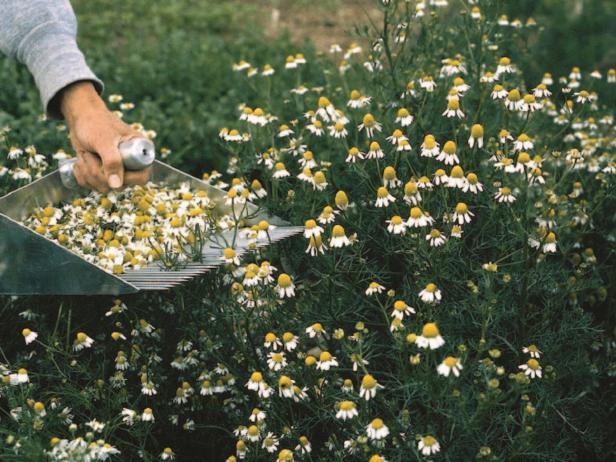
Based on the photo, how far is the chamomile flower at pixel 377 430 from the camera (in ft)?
6.22

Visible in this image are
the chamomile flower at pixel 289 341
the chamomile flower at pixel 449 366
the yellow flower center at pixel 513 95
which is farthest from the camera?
the yellow flower center at pixel 513 95

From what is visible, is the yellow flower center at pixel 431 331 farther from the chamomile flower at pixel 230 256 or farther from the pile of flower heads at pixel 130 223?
the pile of flower heads at pixel 130 223

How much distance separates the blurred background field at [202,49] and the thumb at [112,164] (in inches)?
44.2

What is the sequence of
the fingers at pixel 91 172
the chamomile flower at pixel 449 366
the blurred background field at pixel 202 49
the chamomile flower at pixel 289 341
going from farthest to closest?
the blurred background field at pixel 202 49, the fingers at pixel 91 172, the chamomile flower at pixel 289 341, the chamomile flower at pixel 449 366

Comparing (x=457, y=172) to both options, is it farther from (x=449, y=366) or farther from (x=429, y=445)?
(x=429, y=445)

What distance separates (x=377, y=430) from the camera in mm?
1904

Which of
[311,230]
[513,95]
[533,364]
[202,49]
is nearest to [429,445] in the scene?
[533,364]

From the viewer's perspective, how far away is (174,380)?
257cm

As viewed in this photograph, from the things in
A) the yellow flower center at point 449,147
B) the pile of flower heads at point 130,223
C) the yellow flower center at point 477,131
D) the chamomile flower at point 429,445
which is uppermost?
the yellow flower center at point 477,131

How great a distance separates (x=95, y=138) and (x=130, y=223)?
0.32 meters

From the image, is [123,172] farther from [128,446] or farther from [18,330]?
[128,446]

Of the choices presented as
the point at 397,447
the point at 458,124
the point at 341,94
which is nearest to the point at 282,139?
the point at 341,94

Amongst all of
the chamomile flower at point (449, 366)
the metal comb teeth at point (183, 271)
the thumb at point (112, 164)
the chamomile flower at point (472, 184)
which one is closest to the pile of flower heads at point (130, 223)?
the metal comb teeth at point (183, 271)

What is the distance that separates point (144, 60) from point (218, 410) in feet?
12.2
